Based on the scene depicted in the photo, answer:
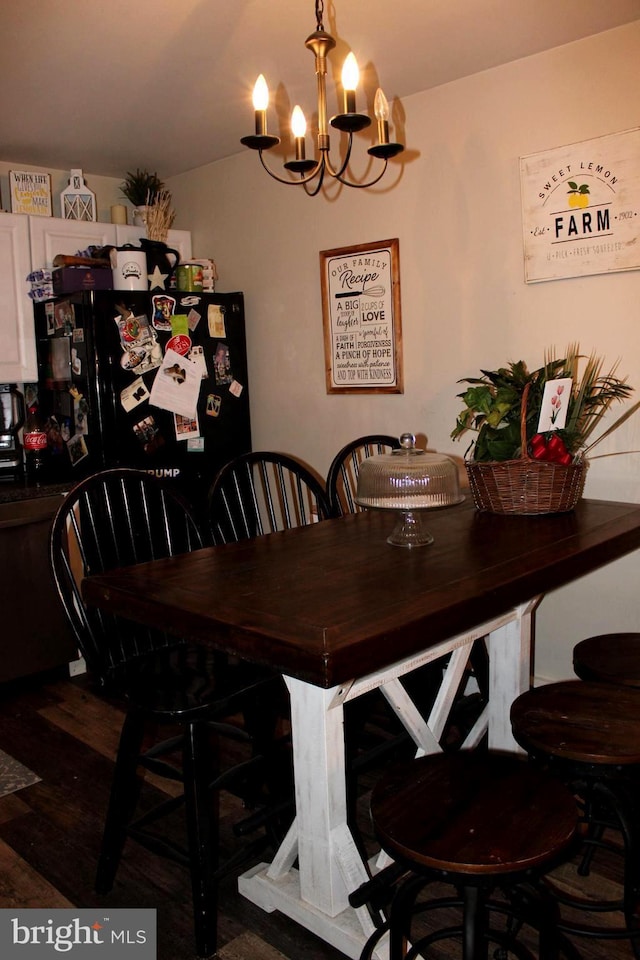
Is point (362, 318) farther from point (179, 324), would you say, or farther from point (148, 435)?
point (148, 435)

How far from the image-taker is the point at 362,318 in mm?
3219

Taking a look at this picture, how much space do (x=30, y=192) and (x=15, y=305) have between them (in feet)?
1.80

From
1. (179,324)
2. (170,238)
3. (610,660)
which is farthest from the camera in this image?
(170,238)

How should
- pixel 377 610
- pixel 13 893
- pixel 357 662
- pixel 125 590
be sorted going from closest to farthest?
pixel 357 662
pixel 377 610
pixel 125 590
pixel 13 893

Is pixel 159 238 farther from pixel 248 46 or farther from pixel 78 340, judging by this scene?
pixel 248 46

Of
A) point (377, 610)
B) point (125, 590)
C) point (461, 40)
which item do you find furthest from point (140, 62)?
point (377, 610)

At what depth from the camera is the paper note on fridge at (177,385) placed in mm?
3363

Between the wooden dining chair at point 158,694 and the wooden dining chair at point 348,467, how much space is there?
62 centimetres

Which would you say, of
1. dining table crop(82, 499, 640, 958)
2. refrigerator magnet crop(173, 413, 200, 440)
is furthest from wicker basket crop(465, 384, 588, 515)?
refrigerator magnet crop(173, 413, 200, 440)

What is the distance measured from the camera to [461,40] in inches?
96.5

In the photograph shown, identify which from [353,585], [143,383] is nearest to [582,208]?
[353,585]

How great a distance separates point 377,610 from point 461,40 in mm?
1988

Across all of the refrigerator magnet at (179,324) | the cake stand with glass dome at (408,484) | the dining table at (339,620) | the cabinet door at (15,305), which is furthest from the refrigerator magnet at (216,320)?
the cake stand with glass dome at (408,484)

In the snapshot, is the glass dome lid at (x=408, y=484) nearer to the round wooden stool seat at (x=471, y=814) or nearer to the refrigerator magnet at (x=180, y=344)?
the round wooden stool seat at (x=471, y=814)
